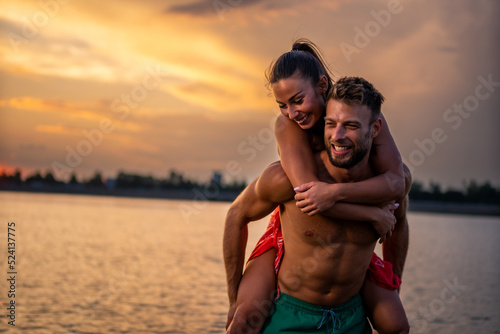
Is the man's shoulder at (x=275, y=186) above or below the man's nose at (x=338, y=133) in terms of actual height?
below

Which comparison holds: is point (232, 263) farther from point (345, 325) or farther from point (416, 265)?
point (416, 265)

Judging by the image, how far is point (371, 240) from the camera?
3438mm

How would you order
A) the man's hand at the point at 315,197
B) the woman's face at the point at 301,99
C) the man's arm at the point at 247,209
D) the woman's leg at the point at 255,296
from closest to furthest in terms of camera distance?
the man's hand at the point at 315,197 < the man's arm at the point at 247,209 < the woman's leg at the point at 255,296 < the woman's face at the point at 301,99

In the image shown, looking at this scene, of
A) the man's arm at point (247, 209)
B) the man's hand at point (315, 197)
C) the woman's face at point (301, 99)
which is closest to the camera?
the man's hand at point (315, 197)

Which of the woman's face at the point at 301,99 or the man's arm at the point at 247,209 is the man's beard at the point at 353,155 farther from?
the woman's face at the point at 301,99

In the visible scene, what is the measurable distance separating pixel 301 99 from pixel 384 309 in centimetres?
125

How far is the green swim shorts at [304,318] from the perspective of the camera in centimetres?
347

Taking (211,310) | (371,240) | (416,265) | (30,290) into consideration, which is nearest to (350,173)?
(371,240)

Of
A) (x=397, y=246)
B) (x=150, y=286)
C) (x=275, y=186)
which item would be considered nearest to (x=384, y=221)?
(x=275, y=186)

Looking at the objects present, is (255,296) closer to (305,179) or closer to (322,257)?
(322,257)

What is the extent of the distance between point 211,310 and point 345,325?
712 centimetres

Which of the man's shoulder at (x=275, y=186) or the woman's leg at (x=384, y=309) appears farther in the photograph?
the woman's leg at (x=384, y=309)

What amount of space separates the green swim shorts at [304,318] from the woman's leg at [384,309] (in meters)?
0.16

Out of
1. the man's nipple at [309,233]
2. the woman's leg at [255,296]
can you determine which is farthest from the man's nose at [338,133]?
the woman's leg at [255,296]
